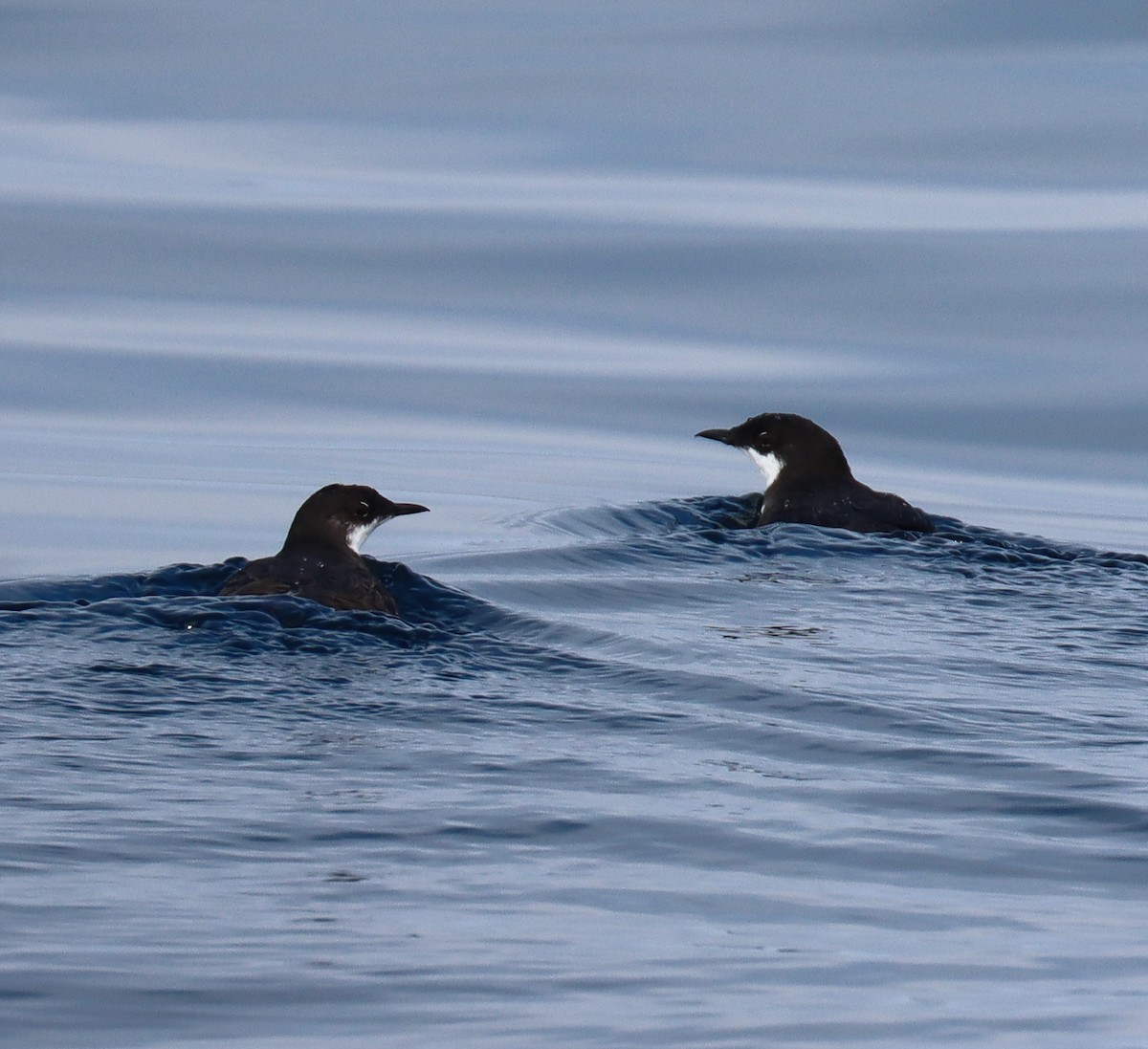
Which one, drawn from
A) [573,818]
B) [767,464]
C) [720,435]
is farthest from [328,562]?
[720,435]

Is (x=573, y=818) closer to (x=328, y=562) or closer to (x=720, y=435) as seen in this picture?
(x=328, y=562)

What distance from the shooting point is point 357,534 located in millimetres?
10133

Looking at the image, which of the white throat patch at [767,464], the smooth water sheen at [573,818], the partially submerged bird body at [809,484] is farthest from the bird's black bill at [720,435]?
the smooth water sheen at [573,818]

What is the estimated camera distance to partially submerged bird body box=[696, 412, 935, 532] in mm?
12297

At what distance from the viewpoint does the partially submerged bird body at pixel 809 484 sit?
40.3 feet

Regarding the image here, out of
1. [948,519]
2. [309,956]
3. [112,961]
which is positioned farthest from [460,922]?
[948,519]

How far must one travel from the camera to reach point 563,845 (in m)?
6.02

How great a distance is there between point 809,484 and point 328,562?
13.5ft

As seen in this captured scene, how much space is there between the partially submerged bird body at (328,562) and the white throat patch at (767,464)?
3.57 m

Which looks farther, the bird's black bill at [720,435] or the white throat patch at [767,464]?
the bird's black bill at [720,435]

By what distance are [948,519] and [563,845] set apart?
6.87 metres

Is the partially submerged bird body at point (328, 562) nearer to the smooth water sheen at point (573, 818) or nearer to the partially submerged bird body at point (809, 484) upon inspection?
the smooth water sheen at point (573, 818)

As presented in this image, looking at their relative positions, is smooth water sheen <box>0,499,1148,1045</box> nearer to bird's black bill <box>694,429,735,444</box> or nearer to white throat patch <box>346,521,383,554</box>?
white throat patch <box>346,521,383,554</box>

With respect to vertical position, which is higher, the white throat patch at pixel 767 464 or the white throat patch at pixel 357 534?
the white throat patch at pixel 767 464
